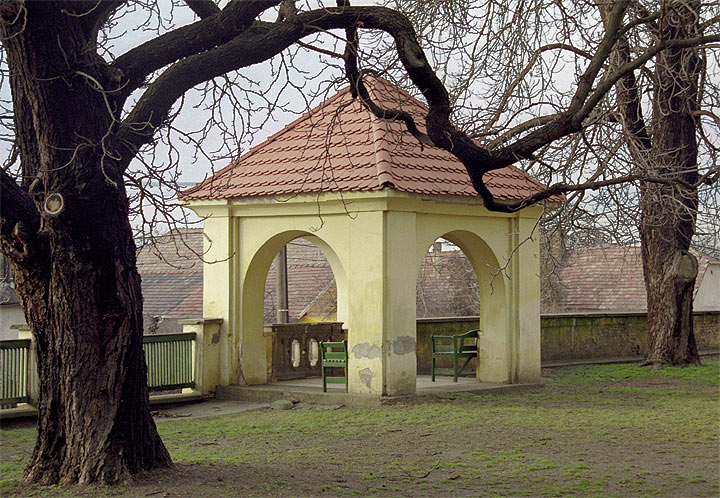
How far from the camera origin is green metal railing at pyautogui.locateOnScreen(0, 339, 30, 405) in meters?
13.4

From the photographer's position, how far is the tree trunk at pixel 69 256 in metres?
8.27

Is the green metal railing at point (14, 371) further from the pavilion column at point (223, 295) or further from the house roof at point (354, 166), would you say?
the house roof at point (354, 166)

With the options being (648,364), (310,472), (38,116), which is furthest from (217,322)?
(648,364)

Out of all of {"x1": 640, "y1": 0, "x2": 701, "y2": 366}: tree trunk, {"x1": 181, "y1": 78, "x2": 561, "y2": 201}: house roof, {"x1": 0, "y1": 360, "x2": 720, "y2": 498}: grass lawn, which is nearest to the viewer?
{"x1": 0, "y1": 360, "x2": 720, "y2": 498}: grass lawn

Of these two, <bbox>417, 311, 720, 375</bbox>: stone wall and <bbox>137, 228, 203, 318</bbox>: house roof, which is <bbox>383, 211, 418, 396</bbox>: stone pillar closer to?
<bbox>417, 311, 720, 375</bbox>: stone wall

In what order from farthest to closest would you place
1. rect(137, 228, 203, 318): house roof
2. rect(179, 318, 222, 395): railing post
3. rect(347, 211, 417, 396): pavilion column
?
1. rect(137, 228, 203, 318): house roof
2. rect(179, 318, 222, 395): railing post
3. rect(347, 211, 417, 396): pavilion column

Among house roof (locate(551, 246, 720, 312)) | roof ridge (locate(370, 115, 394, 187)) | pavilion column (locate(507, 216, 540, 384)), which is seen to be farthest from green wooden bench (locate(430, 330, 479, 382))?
house roof (locate(551, 246, 720, 312))

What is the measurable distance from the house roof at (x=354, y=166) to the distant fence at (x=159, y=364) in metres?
2.62

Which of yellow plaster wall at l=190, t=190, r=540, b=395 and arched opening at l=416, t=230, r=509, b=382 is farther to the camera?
arched opening at l=416, t=230, r=509, b=382

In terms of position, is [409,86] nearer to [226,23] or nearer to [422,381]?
[422,381]

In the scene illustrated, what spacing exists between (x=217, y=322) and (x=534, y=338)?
577 centimetres

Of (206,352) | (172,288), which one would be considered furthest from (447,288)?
(206,352)

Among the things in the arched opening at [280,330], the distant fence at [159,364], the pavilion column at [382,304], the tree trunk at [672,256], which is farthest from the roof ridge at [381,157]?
the tree trunk at [672,256]

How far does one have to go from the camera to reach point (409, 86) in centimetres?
1535
